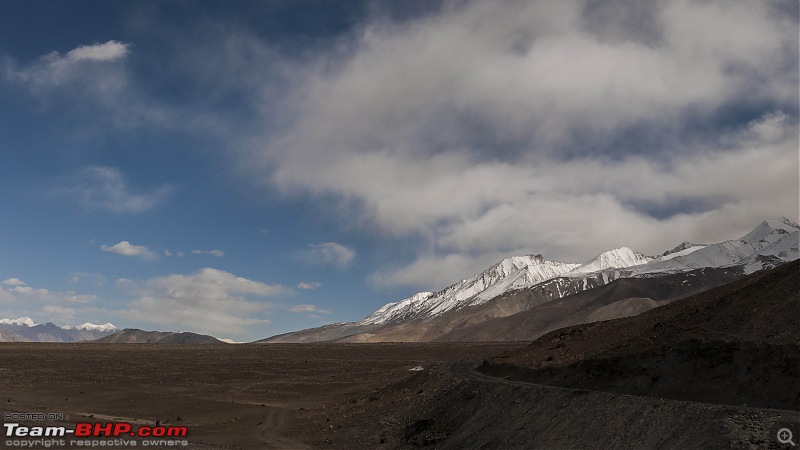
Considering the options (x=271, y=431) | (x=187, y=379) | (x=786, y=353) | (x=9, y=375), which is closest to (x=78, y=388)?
(x=187, y=379)

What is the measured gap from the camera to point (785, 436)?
20.0 meters

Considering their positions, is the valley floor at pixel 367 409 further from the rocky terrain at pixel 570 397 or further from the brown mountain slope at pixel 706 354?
the brown mountain slope at pixel 706 354

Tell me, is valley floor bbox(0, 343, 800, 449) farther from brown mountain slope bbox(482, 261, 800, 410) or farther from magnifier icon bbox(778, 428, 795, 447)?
brown mountain slope bbox(482, 261, 800, 410)

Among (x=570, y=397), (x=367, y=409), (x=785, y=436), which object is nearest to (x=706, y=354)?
(x=570, y=397)

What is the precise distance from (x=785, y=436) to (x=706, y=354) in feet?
42.1

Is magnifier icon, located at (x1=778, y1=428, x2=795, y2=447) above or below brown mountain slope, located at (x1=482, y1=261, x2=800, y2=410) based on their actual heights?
below

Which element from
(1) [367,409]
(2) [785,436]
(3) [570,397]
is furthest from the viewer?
(1) [367,409]

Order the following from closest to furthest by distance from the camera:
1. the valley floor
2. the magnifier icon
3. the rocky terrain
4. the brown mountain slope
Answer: the magnifier icon, the valley floor, the rocky terrain, the brown mountain slope

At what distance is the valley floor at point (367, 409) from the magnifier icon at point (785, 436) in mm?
316

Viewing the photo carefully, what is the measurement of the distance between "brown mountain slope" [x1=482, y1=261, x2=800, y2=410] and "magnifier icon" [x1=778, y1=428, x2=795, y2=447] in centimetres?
558

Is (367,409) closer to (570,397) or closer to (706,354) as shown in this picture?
(570,397)

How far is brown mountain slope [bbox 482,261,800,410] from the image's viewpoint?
27922mm

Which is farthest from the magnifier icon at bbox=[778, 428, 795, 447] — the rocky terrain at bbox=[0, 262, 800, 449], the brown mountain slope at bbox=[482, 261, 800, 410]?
the brown mountain slope at bbox=[482, 261, 800, 410]

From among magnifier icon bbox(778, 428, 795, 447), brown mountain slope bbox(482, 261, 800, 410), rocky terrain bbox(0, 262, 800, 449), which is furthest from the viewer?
brown mountain slope bbox(482, 261, 800, 410)
